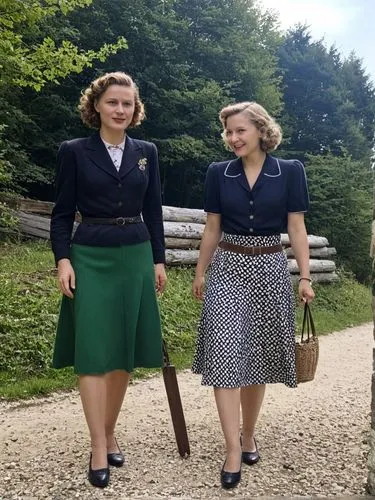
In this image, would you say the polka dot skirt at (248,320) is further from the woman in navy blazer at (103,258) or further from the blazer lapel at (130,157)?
the blazer lapel at (130,157)

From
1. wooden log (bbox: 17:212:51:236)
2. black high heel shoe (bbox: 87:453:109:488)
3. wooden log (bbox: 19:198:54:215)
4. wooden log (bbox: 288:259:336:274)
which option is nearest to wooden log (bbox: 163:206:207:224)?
wooden log (bbox: 288:259:336:274)

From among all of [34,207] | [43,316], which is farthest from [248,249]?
[34,207]

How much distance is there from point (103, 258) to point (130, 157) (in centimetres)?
59

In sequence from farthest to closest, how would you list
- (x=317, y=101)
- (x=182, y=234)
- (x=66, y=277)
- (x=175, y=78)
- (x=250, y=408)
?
(x=317, y=101) → (x=175, y=78) → (x=182, y=234) → (x=250, y=408) → (x=66, y=277)

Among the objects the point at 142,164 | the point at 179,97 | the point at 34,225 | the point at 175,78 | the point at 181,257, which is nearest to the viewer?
the point at 142,164

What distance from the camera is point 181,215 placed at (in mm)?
11375

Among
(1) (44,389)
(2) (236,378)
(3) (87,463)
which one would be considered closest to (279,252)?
(2) (236,378)

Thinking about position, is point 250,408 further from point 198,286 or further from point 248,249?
point 248,249

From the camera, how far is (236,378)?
3.25 meters

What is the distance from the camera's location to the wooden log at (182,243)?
1067 centimetres

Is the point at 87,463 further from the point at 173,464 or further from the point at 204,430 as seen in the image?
the point at 204,430

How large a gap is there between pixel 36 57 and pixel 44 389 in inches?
142

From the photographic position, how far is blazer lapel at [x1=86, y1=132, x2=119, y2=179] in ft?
10.7

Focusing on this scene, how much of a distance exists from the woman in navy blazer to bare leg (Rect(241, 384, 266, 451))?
22.7 inches
